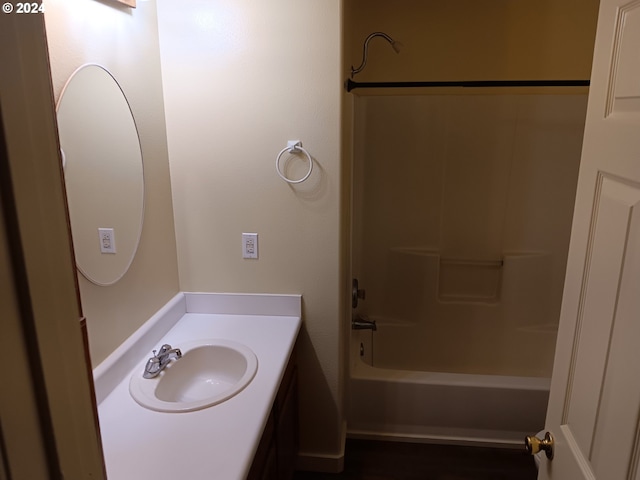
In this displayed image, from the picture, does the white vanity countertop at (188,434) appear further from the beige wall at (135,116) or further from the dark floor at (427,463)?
the dark floor at (427,463)

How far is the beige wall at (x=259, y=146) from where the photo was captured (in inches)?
69.8

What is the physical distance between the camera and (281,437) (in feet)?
5.67

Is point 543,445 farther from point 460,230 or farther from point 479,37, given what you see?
point 479,37

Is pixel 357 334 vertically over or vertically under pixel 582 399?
under

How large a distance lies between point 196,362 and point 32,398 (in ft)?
4.46

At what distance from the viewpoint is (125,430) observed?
4.11 ft

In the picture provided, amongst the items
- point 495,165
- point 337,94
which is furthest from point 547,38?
point 337,94

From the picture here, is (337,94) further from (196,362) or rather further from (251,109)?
(196,362)

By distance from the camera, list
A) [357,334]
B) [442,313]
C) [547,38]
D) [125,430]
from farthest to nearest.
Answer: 1. [442,313]
2. [357,334]
3. [547,38]
4. [125,430]

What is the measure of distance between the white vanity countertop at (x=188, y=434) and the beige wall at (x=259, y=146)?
0.47 m

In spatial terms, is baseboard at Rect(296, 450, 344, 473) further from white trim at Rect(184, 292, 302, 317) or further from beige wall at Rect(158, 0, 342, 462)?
white trim at Rect(184, 292, 302, 317)

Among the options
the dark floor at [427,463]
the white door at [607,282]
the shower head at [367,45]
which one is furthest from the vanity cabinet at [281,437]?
the shower head at [367,45]
